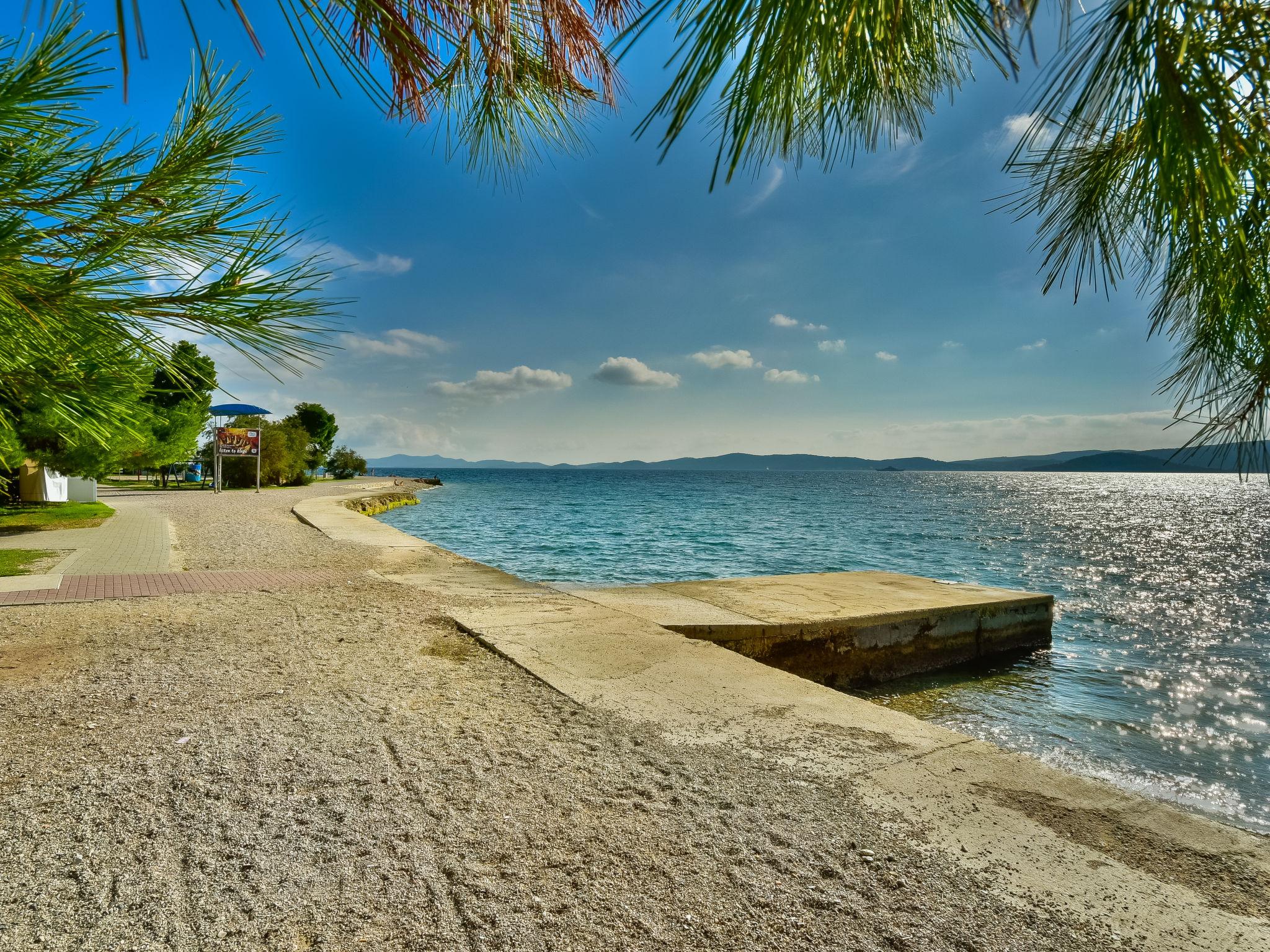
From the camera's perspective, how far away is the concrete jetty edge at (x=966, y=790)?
2.01 meters

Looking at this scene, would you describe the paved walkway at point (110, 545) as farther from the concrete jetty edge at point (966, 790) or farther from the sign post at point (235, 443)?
the sign post at point (235, 443)

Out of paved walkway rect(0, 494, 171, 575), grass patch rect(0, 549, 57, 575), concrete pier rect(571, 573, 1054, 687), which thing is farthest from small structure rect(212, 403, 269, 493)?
concrete pier rect(571, 573, 1054, 687)

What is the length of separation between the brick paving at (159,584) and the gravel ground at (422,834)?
9.71 feet

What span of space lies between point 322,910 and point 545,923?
2.13 feet

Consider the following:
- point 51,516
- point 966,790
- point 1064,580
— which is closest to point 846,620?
point 966,790

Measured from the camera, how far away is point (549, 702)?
366 centimetres

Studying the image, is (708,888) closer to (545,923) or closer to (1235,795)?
(545,923)

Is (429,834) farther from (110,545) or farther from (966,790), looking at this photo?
(110,545)

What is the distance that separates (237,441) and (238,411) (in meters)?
1.30

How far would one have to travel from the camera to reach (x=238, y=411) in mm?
27859

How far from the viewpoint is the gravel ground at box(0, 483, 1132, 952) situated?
6.01 feet

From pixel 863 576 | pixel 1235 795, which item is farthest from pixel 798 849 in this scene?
pixel 863 576

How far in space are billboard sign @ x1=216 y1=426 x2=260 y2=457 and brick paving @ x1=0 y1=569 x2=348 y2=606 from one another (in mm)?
22762

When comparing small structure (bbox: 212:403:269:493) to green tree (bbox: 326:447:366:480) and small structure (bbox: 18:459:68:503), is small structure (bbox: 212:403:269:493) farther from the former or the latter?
green tree (bbox: 326:447:366:480)
